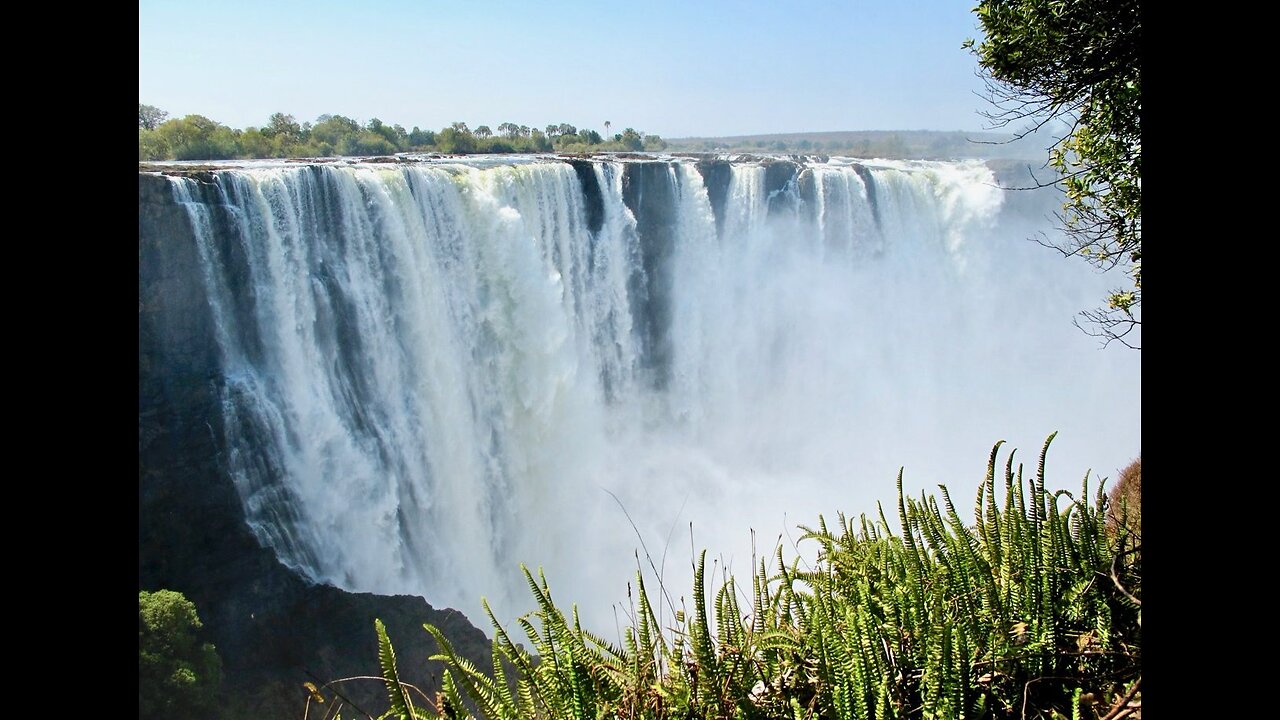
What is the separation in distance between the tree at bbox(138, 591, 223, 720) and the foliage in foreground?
10353 millimetres

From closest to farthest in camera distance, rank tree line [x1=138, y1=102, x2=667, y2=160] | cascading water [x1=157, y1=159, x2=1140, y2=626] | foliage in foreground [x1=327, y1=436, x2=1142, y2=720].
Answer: foliage in foreground [x1=327, y1=436, x2=1142, y2=720] → cascading water [x1=157, y1=159, x2=1140, y2=626] → tree line [x1=138, y1=102, x2=667, y2=160]

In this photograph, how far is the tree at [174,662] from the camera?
10.5 meters

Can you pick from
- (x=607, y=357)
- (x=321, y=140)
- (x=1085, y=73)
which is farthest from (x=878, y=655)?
(x=321, y=140)

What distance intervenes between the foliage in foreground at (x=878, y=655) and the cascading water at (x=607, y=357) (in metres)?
8.75

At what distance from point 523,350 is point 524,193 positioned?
2.57 metres

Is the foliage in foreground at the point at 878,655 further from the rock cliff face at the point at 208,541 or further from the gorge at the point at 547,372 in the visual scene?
the rock cliff face at the point at 208,541

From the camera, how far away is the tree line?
1942 cm

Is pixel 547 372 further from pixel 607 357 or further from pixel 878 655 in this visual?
pixel 878 655

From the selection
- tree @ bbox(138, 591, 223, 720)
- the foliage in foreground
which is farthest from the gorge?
the foliage in foreground

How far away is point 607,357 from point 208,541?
26.1ft

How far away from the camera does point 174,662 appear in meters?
10.8

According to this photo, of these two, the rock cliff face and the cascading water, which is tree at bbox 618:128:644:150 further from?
the rock cliff face

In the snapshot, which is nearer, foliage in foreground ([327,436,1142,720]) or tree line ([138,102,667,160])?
foliage in foreground ([327,436,1142,720])
